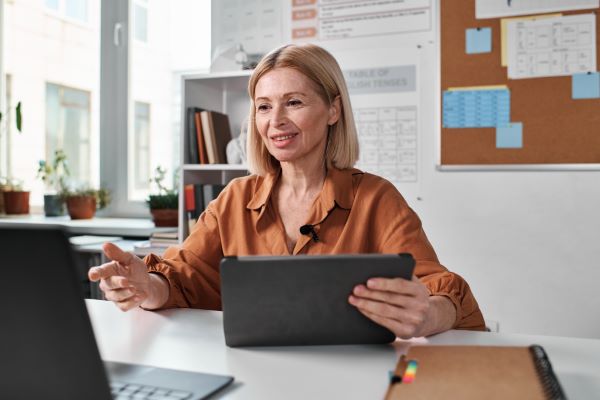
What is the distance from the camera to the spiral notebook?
0.75 m

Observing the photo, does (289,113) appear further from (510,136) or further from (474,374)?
(510,136)

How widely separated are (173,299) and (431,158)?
5.48 ft

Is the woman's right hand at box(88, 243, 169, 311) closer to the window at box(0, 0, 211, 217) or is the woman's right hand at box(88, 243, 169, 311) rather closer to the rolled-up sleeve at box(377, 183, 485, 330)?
the rolled-up sleeve at box(377, 183, 485, 330)

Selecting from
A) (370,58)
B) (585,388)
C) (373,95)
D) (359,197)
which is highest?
(370,58)

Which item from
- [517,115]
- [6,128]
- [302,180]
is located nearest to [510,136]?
[517,115]

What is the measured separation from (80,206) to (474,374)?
325 cm

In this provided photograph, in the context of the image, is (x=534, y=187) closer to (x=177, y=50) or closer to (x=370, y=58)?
(x=370, y=58)

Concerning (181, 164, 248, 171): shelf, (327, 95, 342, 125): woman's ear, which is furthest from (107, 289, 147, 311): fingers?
(181, 164, 248, 171): shelf

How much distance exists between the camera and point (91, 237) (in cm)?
330

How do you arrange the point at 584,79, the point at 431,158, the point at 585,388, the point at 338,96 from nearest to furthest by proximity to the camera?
the point at 585,388 < the point at 338,96 < the point at 584,79 < the point at 431,158

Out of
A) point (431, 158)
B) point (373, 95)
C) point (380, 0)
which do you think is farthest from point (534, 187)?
point (380, 0)

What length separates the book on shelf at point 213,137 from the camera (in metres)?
2.88

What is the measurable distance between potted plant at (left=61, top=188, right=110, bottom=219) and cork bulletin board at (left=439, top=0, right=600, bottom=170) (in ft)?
7.20

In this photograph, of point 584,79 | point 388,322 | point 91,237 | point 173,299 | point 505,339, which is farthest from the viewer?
point 91,237
